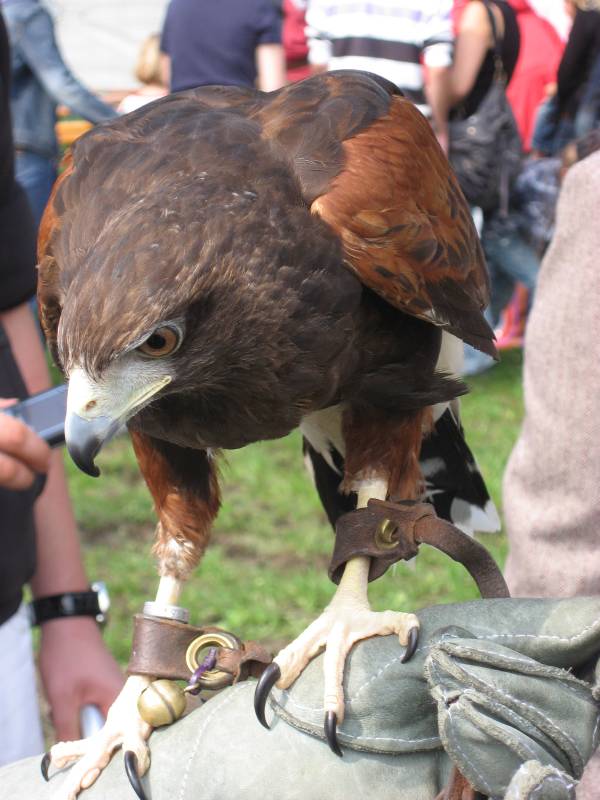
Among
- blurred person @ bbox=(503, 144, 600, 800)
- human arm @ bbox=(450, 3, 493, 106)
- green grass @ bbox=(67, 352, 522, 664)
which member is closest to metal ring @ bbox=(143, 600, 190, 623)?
blurred person @ bbox=(503, 144, 600, 800)

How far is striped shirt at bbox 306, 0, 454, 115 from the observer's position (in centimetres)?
547

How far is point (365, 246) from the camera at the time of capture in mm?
2039

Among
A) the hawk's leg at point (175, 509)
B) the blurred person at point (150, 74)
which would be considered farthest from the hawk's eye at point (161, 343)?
the blurred person at point (150, 74)

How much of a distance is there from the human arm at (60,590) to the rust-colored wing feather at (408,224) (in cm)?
106

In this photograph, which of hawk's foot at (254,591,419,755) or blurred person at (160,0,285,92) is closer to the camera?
hawk's foot at (254,591,419,755)

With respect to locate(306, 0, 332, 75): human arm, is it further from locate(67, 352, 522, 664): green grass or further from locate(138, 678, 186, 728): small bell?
locate(138, 678, 186, 728): small bell

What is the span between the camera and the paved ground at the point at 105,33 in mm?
14655

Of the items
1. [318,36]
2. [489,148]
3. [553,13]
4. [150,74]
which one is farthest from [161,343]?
[553,13]

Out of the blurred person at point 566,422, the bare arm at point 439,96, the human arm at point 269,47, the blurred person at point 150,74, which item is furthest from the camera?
the blurred person at point 150,74

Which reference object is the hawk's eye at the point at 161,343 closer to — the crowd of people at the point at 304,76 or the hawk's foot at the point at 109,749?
the crowd of people at the point at 304,76

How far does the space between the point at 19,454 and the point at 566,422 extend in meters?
1.09

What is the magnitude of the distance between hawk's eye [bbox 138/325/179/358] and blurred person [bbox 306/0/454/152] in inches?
155

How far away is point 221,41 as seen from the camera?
6059 millimetres

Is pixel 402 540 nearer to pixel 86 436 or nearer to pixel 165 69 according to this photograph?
pixel 86 436
